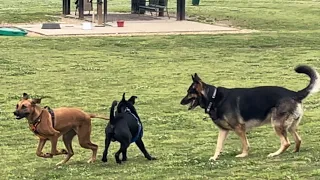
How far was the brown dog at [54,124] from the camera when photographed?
9.40 meters

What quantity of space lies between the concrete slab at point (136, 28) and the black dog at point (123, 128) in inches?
684

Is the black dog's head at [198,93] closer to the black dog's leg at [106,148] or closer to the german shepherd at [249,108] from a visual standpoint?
the german shepherd at [249,108]

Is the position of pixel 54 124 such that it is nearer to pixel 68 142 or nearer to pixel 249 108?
pixel 68 142

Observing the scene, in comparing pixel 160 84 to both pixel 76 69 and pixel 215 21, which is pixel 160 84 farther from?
pixel 215 21

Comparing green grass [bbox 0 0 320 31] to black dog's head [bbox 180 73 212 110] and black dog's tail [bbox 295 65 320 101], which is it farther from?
black dog's head [bbox 180 73 212 110]

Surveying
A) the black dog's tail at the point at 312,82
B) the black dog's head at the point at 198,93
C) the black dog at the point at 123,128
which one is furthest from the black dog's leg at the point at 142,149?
the black dog's tail at the point at 312,82

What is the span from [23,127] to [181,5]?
19513 mm

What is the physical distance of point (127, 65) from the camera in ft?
69.2

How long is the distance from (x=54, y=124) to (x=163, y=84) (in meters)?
8.58

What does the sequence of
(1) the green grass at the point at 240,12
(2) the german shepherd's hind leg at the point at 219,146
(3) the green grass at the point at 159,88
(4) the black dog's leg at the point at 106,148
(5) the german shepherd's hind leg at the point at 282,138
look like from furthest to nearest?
(1) the green grass at the point at 240,12 < (5) the german shepherd's hind leg at the point at 282,138 < (2) the german shepherd's hind leg at the point at 219,146 < (4) the black dog's leg at the point at 106,148 < (3) the green grass at the point at 159,88

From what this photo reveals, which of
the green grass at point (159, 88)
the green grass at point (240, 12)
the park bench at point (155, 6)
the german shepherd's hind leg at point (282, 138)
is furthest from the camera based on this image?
the park bench at point (155, 6)

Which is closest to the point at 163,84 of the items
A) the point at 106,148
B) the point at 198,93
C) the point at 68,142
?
the point at 198,93

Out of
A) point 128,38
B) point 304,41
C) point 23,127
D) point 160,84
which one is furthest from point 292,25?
point 23,127

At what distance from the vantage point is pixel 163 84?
59.1 feet
